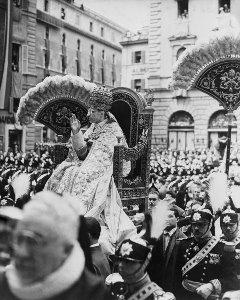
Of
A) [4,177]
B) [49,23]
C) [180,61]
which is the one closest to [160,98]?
[49,23]

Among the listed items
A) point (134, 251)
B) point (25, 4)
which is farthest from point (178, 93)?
point (134, 251)

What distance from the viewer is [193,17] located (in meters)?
26.8

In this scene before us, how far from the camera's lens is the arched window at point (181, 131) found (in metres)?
28.5

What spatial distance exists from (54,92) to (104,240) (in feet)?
10.8

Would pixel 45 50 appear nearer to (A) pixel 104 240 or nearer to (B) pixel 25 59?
(B) pixel 25 59

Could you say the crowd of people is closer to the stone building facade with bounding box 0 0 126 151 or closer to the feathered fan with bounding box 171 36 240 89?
the feathered fan with bounding box 171 36 240 89

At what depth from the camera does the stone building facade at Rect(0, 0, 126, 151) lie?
25.3 metres

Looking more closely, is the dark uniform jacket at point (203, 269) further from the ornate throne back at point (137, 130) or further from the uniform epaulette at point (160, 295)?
the ornate throne back at point (137, 130)

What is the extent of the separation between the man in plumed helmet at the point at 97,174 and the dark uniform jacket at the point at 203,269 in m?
1.58

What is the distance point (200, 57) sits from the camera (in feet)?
24.6

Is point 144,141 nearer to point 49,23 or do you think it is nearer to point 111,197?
point 111,197

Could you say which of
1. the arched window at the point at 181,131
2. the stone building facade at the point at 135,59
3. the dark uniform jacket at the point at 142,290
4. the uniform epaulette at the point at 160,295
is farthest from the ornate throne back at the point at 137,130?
the stone building facade at the point at 135,59

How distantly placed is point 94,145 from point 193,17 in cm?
2148

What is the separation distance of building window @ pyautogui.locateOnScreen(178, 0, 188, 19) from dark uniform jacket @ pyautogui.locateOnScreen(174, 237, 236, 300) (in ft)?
79.4
